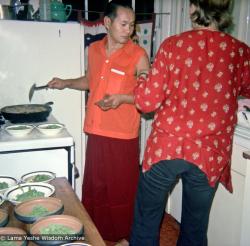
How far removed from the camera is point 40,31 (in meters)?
2.29

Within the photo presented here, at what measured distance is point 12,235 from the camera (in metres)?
0.97

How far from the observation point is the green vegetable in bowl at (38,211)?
1.09 meters

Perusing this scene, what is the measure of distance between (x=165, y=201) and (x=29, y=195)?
2.16ft

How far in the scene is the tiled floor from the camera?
7.53 ft

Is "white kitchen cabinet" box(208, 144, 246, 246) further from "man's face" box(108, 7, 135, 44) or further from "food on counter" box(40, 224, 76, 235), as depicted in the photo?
"food on counter" box(40, 224, 76, 235)

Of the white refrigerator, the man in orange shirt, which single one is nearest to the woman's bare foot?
the man in orange shirt

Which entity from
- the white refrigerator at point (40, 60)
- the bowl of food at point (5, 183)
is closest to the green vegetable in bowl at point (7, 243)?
the bowl of food at point (5, 183)

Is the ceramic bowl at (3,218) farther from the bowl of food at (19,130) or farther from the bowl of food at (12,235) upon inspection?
the bowl of food at (19,130)

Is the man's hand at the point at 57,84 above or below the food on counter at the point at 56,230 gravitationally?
above

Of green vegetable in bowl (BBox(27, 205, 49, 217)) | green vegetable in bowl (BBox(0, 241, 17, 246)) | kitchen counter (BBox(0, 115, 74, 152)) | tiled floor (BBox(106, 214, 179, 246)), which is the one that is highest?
kitchen counter (BBox(0, 115, 74, 152))

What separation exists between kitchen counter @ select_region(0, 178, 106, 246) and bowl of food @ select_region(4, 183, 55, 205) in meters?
0.02

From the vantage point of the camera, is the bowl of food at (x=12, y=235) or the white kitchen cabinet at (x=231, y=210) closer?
the bowl of food at (x=12, y=235)

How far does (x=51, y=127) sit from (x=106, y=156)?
48cm

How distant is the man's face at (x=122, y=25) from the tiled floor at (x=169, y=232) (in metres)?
1.33
